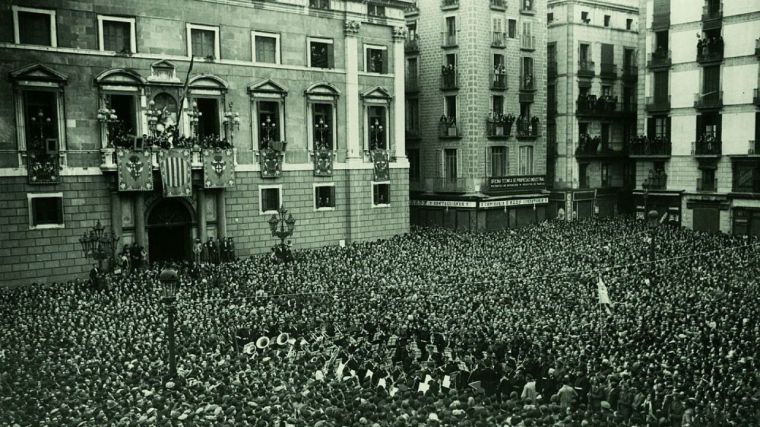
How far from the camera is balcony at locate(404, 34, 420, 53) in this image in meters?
50.3

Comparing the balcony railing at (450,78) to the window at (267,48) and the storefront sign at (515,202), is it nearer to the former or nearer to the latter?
the storefront sign at (515,202)

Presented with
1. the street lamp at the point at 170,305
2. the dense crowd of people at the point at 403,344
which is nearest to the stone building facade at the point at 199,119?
the dense crowd of people at the point at 403,344

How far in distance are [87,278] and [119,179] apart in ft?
16.3

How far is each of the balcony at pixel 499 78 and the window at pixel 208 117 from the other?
19.7m

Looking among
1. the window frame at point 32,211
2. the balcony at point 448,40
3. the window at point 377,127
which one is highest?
the balcony at point 448,40

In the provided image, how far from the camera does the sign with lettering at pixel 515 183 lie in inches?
1898

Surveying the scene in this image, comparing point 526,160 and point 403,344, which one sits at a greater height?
point 526,160

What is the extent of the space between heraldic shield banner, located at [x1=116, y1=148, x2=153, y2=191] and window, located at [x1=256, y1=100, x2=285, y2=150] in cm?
673

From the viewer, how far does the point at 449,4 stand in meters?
47.9

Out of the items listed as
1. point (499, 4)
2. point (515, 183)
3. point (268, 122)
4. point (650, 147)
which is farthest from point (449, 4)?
point (650, 147)

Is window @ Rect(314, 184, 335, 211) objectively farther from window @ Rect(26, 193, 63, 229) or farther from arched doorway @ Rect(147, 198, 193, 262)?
window @ Rect(26, 193, 63, 229)

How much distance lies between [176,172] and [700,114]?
34.2 metres

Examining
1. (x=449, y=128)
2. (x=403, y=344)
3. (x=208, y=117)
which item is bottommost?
(x=403, y=344)

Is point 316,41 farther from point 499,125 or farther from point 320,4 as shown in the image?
point 499,125
